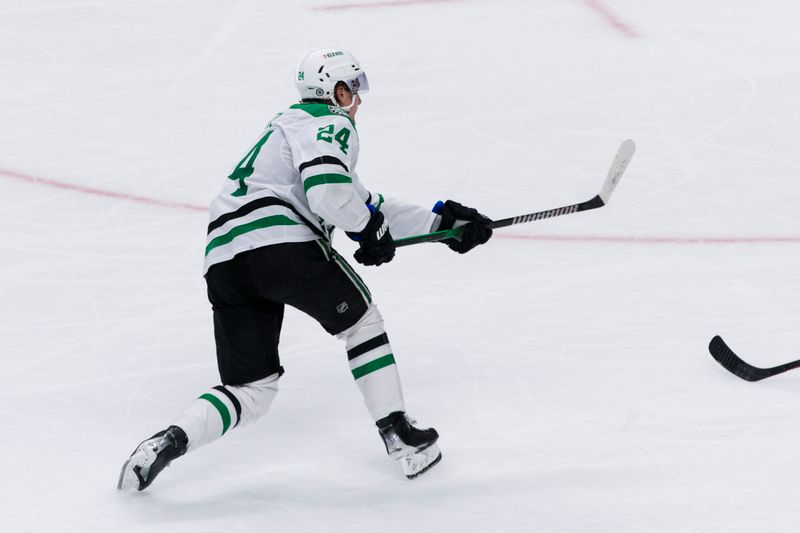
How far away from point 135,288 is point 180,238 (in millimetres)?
402

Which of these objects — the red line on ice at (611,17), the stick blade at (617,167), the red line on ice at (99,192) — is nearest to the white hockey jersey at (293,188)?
the stick blade at (617,167)

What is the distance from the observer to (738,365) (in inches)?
122

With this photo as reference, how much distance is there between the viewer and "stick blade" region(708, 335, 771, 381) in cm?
308

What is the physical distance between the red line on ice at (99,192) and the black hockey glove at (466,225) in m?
1.53

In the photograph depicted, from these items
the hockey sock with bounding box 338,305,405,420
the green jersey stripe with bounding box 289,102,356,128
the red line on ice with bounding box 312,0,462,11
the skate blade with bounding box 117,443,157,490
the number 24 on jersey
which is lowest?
the red line on ice with bounding box 312,0,462,11

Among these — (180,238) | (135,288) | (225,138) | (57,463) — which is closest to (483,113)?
(225,138)

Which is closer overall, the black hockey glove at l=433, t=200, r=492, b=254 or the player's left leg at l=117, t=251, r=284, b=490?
the player's left leg at l=117, t=251, r=284, b=490

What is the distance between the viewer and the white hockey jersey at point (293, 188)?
2.61 meters

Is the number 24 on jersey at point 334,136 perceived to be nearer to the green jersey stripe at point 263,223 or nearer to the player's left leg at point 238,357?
the green jersey stripe at point 263,223

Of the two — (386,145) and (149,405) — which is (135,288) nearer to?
(149,405)

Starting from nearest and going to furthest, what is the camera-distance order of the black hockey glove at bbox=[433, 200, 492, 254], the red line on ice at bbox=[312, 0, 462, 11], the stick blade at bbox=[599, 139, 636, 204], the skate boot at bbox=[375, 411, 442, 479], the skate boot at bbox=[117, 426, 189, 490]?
the skate boot at bbox=[117, 426, 189, 490] → the skate boot at bbox=[375, 411, 442, 479] → the black hockey glove at bbox=[433, 200, 492, 254] → the stick blade at bbox=[599, 139, 636, 204] → the red line on ice at bbox=[312, 0, 462, 11]

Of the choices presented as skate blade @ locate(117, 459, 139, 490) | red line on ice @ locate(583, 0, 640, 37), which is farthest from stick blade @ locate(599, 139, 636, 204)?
red line on ice @ locate(583, 0, 640, 37)

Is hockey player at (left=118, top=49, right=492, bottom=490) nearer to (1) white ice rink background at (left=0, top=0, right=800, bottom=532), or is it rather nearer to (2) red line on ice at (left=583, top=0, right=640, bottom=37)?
(1) white ice rink background at (left=0, top=0, right=800, bottom=532)

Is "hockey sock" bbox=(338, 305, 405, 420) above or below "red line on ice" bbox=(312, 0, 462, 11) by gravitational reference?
above
